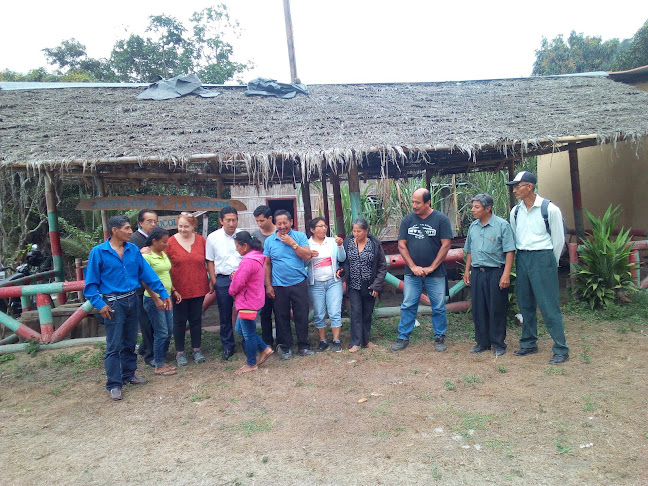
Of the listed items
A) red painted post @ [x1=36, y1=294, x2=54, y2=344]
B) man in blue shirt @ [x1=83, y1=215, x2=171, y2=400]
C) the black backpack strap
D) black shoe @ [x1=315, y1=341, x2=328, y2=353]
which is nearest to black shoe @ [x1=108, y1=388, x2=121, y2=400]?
man in blue shirt @ [x1=83, y1=215, x2=171, y2=400]

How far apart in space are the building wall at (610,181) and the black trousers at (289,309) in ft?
21.1

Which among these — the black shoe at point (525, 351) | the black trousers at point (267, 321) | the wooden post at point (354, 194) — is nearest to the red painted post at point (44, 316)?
the black trousers at point (267, 321)

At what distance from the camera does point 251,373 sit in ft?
14.7

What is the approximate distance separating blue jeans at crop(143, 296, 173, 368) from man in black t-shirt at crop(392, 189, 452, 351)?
2404 millimetres

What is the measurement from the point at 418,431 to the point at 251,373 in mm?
1916

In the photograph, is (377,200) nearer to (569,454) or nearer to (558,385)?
(558,385)

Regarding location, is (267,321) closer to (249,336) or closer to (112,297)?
(249,336)

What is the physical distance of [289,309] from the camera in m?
4.79

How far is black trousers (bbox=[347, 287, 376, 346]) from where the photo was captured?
4930 mm

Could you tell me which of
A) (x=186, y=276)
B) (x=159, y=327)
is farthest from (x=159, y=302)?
(x=186, y=276)

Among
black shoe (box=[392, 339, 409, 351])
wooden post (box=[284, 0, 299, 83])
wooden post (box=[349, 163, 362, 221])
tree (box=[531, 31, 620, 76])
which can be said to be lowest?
black shoe (box=[392, 339, 409, 351])

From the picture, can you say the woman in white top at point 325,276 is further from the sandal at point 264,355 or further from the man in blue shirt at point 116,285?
the man in blue shirt at point 116,285

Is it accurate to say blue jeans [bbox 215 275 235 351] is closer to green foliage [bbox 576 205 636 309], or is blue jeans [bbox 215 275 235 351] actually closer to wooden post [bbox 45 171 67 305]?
wooden post [bbox 45 171 67 305]

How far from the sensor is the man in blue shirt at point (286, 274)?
15.4 ft
